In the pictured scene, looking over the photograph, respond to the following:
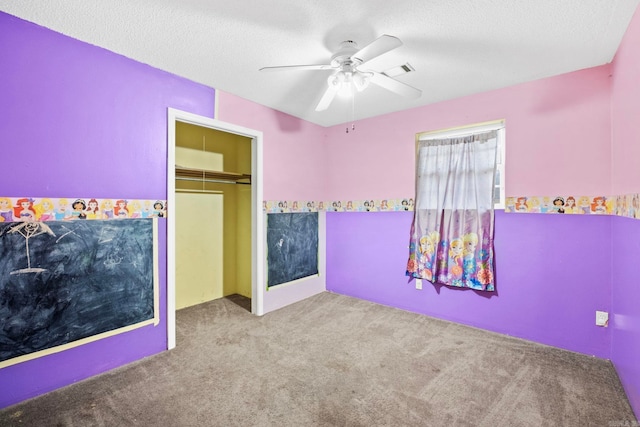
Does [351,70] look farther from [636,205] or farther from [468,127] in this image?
[636,205]

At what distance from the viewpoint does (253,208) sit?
10.5 feet

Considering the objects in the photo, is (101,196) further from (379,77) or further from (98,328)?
(379,77)

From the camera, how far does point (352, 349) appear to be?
2.38m

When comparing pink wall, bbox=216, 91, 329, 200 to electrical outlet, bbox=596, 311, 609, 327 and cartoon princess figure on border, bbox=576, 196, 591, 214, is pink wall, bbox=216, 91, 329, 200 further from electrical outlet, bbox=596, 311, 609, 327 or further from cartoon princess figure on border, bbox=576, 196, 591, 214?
electrical outlet, bbox=596, 311, 609, 327

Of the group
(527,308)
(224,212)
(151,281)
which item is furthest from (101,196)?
(527,308)

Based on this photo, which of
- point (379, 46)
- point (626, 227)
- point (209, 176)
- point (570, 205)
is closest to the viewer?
point (379, 46)

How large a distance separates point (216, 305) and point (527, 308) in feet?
10.6

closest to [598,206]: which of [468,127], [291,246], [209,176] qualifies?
[468,127]

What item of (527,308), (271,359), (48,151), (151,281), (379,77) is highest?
(379,77)

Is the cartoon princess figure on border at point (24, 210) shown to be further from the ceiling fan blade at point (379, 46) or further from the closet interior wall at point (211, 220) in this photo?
the ceiling fan blade at point (379, 46)

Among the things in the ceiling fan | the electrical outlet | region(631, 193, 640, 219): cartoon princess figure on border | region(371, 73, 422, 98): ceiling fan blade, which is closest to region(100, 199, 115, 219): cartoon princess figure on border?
the ceiling fan

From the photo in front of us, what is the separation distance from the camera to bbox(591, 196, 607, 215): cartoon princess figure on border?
2.20 meters

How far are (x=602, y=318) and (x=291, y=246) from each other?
2912 mm

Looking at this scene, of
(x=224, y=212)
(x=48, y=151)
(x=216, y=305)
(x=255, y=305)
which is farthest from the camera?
(x=224, y=212)
